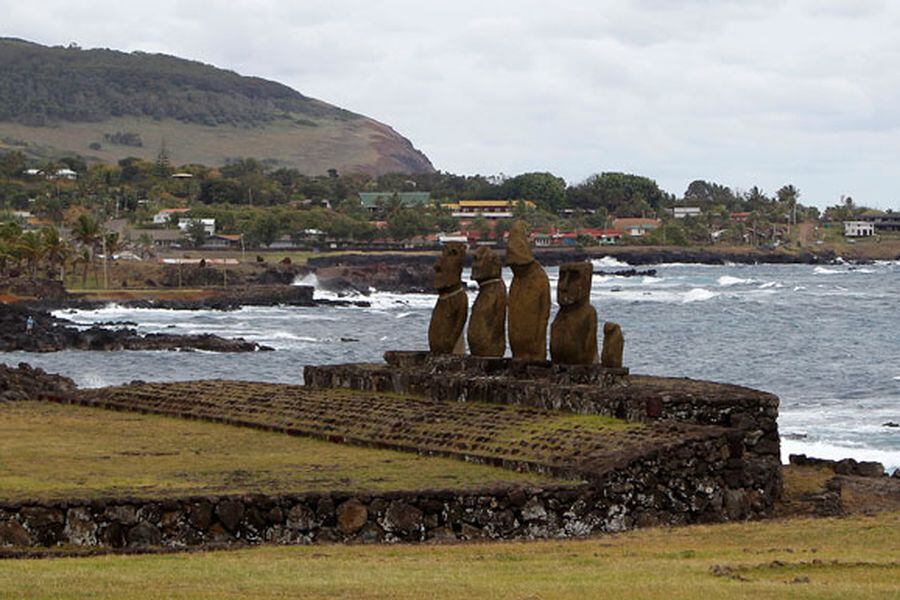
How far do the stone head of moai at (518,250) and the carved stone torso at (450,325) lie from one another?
1.94 m

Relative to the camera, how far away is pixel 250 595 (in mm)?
13492

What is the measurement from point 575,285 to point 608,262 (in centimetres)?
14969

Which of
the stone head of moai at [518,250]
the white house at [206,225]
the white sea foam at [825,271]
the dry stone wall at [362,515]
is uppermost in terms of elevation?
the stone head of moai at [518,250]

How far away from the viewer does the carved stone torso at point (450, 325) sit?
29109mm

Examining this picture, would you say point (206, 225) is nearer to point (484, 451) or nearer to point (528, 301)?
point (528, 301)

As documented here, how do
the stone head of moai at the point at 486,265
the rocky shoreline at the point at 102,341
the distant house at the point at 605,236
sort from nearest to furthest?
the stone head of moai at the point at 486,265 < the rocky shoreline at the point at 102,341 < the distant house at the point at 605,236

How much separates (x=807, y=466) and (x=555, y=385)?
4.39 m

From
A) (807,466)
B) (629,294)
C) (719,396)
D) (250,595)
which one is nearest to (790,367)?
(807,466)

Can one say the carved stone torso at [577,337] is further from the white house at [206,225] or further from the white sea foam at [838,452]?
the white house at [206,225]

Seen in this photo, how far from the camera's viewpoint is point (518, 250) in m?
27.2

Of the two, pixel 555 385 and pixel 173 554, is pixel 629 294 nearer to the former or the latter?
pixel 555 385

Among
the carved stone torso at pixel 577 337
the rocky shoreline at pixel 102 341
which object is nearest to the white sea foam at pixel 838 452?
the carved stone torso at pixel 577 337

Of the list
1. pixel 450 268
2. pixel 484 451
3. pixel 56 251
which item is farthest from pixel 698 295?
pixel 484 451

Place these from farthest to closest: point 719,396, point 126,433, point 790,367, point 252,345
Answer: point 252,345
point 790,367
point 126,433
point 719,396
